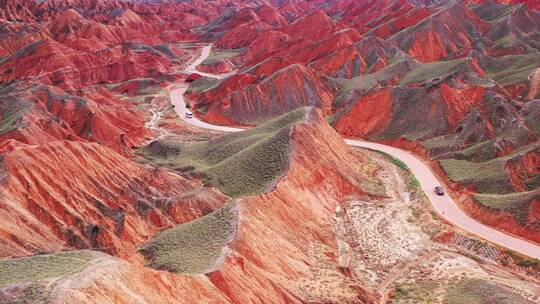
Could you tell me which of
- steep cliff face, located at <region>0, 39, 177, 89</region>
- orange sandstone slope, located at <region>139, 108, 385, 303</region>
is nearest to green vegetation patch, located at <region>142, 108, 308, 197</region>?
orange sandstone slope, located at <region>139, 108, 385, 303</region>

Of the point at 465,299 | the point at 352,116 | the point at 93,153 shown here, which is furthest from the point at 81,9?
the point at 465,299

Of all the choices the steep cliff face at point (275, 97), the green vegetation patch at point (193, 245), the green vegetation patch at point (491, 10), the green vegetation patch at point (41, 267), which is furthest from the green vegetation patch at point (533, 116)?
the green vegetation patch at point (491, 10)

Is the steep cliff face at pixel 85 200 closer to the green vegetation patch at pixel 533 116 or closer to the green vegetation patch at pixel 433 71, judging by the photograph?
the green vegetation patch at pixel 533 116

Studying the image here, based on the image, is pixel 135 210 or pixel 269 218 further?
pixel 135 210

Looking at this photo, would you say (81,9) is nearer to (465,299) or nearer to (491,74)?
(491,74)

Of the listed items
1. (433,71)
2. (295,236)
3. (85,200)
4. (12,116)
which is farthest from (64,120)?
(433,71)
